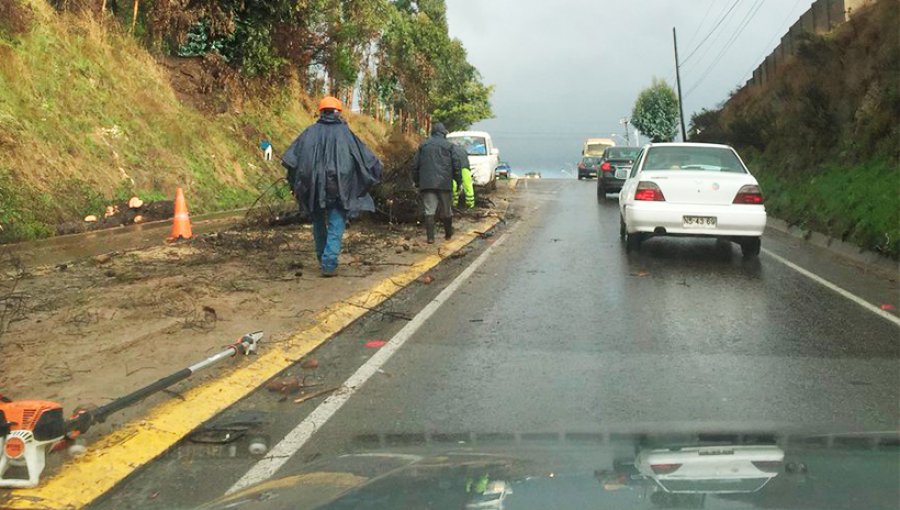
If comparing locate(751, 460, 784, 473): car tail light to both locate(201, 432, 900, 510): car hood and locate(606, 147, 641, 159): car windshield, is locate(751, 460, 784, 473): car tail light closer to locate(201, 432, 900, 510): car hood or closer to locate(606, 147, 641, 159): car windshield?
locate(201, 432, 900, 510): car hood

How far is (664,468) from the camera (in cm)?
298

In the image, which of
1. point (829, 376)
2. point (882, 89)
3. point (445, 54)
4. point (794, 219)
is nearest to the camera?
point (829, 376)

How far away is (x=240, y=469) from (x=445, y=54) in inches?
1832

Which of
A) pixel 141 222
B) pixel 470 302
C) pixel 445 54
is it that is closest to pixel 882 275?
pixel 470 302

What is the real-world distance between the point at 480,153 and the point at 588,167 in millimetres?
20586

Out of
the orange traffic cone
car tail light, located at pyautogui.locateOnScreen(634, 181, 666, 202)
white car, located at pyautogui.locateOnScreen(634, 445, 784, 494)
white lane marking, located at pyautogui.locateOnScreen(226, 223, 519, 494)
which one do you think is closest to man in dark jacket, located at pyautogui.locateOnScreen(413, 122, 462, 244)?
car tail light, located at pyautogui.locateOnScreen(634, 181, 666, 202)

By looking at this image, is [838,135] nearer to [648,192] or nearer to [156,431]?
[648,192]

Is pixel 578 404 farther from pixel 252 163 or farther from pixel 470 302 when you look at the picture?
pixel 252 163

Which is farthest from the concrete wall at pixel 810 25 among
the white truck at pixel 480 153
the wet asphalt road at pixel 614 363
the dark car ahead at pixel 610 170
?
the wet asphalt road at pixel 614 363

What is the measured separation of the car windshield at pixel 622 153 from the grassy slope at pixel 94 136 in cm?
1052

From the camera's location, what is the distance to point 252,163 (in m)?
23.0

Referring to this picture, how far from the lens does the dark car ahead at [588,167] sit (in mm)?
44344

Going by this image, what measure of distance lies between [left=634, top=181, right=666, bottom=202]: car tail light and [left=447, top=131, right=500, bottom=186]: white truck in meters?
12.1

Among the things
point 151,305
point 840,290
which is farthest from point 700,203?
point 151,305
